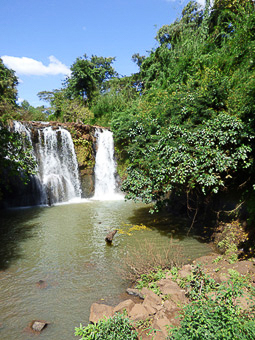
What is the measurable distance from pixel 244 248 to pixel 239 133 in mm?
3444

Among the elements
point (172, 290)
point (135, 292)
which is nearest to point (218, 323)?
point (172, 290)

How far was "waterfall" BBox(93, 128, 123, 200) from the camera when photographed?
1895cm

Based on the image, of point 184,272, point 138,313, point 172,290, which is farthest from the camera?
point 184,272

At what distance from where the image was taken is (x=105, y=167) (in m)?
19.6

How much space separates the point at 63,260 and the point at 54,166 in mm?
11312

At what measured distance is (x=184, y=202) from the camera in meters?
11.0

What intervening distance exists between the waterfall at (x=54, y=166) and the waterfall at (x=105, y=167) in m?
2.09

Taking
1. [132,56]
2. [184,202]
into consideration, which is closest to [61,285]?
[184,202]

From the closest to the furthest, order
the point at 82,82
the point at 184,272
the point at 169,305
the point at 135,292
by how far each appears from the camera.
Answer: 1. the point at 169,305
2. the point at 135,292
3. the point at 184,272
4. the point at 82,82

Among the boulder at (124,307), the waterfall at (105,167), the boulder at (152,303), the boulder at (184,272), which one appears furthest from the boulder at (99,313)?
the waterfall at (105,167)

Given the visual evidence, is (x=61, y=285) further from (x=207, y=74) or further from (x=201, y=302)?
(x=207, y=74)

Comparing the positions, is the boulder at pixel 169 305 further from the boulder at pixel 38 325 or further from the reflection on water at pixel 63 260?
the boulder at pixel 38 325

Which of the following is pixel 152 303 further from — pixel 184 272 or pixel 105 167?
pixel 105 167

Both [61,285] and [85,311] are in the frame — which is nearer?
[85,311]
